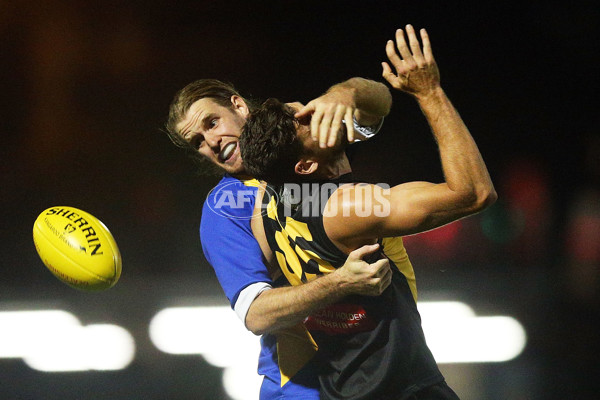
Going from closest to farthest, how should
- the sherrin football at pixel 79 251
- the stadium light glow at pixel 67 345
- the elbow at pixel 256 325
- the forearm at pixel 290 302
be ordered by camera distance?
the forearm at pixel 290 302 < the elbow at pixel 256 325 < the sherrin football at pixel 79 251 < the stadium light glow at pixel 67 345

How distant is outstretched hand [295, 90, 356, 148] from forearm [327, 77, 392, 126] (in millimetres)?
204

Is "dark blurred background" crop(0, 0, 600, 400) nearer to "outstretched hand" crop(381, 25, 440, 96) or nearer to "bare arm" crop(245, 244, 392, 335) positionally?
"bare arm" crop(245, 244, 392, 335)

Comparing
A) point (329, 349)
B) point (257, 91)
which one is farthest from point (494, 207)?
point (329, 349)

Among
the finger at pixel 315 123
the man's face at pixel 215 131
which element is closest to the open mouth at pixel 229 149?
the man's face at pixel 215 131

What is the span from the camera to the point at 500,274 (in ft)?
16.5

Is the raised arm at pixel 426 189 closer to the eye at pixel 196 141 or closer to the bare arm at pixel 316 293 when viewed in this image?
the bare arm at pixel 316 293

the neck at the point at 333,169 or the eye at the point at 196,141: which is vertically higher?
the eye at the point at 196,141

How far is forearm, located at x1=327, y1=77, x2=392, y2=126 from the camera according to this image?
220cm

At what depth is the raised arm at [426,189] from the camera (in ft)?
5.58

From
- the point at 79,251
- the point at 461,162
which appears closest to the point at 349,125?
the point at 461,162

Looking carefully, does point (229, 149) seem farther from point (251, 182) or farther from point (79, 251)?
point (79, 251)

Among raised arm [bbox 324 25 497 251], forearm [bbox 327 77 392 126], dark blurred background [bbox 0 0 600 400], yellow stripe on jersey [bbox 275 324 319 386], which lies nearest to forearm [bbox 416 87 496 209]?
raised arm [bbox 324 25 497 251]

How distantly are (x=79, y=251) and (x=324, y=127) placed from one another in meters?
1.18

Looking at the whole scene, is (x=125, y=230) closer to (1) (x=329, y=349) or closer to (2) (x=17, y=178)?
(2) (x=17, y=178)
